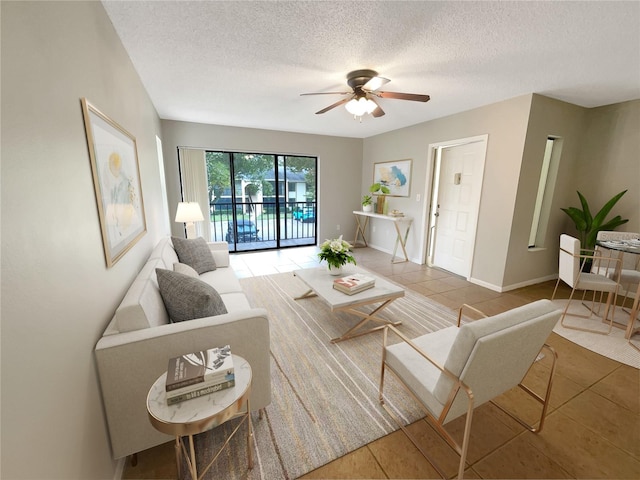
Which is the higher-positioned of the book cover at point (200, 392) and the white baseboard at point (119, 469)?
the book cover at point (200, 392)

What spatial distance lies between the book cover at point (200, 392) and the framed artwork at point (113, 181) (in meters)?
0.82

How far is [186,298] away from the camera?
5.12ft

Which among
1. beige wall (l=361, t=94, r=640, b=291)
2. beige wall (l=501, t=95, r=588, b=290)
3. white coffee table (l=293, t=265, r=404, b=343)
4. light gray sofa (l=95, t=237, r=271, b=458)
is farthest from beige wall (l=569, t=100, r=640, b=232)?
light gray sofa (l=95, t=237, r=271, b=458)

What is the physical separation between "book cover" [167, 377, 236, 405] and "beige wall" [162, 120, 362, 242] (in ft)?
14.8

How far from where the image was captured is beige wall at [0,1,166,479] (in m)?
0.69

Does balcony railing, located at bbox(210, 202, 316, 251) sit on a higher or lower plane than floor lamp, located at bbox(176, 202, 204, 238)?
lower

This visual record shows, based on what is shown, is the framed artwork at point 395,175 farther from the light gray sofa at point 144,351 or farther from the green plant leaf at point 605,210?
the light gray sofa at point 144,351

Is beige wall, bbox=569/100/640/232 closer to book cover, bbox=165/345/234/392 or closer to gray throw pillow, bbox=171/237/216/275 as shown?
book cover, bbox=165/345/234/392

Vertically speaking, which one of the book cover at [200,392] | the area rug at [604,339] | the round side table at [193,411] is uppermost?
the book cover at [200,392]

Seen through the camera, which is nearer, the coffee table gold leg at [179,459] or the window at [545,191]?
the coffee table gold leg at [179,459]

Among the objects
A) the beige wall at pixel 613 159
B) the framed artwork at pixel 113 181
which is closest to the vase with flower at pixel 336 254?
the framed artwork at pixel 113 181

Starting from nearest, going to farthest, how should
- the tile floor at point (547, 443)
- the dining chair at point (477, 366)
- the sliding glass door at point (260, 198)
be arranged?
the dining chair at point (477, 366), the tile floor at point (547, 443), the sliding glass door at point (260, 198)

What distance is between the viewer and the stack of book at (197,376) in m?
1.02

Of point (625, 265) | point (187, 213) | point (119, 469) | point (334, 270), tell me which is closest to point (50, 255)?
point (119, 469)
